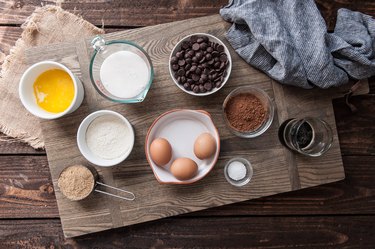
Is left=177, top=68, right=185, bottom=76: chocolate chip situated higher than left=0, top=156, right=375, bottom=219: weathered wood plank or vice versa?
left=177, top=68, right=185, bottom=76: chocolate chip

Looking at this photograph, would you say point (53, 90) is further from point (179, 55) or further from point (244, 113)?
point (244, 113)

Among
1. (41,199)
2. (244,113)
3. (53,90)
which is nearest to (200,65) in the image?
(244,113)


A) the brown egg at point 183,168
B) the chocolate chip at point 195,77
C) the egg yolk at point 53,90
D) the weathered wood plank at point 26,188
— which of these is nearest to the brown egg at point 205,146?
the brown egg at point 183,168

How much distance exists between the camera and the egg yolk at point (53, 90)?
97 cm

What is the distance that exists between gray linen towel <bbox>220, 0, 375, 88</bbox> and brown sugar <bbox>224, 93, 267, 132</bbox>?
0.09 metres

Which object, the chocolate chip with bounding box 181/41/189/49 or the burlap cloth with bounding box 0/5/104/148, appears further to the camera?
the burlap cloth with bounding box 0/5/104/148

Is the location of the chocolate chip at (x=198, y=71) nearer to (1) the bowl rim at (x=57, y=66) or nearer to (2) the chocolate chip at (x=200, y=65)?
(2) the chocolate chip at (x=200, y=65)

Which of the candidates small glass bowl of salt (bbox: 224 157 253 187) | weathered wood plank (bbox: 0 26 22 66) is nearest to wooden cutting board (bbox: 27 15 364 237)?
small glass bowl of salt (bbox: 224 157 253 187)

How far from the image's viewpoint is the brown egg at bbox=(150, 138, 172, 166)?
0.94 m

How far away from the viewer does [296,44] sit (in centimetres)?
99

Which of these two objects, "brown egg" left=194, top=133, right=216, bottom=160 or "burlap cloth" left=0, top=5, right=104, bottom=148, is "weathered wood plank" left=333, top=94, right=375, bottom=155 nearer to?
"brown egg" left=194, top=133, right=216, bottom=160

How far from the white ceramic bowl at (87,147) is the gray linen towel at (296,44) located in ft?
1.21

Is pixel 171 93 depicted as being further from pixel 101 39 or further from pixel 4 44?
pixel 4 44

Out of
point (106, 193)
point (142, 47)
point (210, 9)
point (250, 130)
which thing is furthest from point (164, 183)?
point (210, 9)
